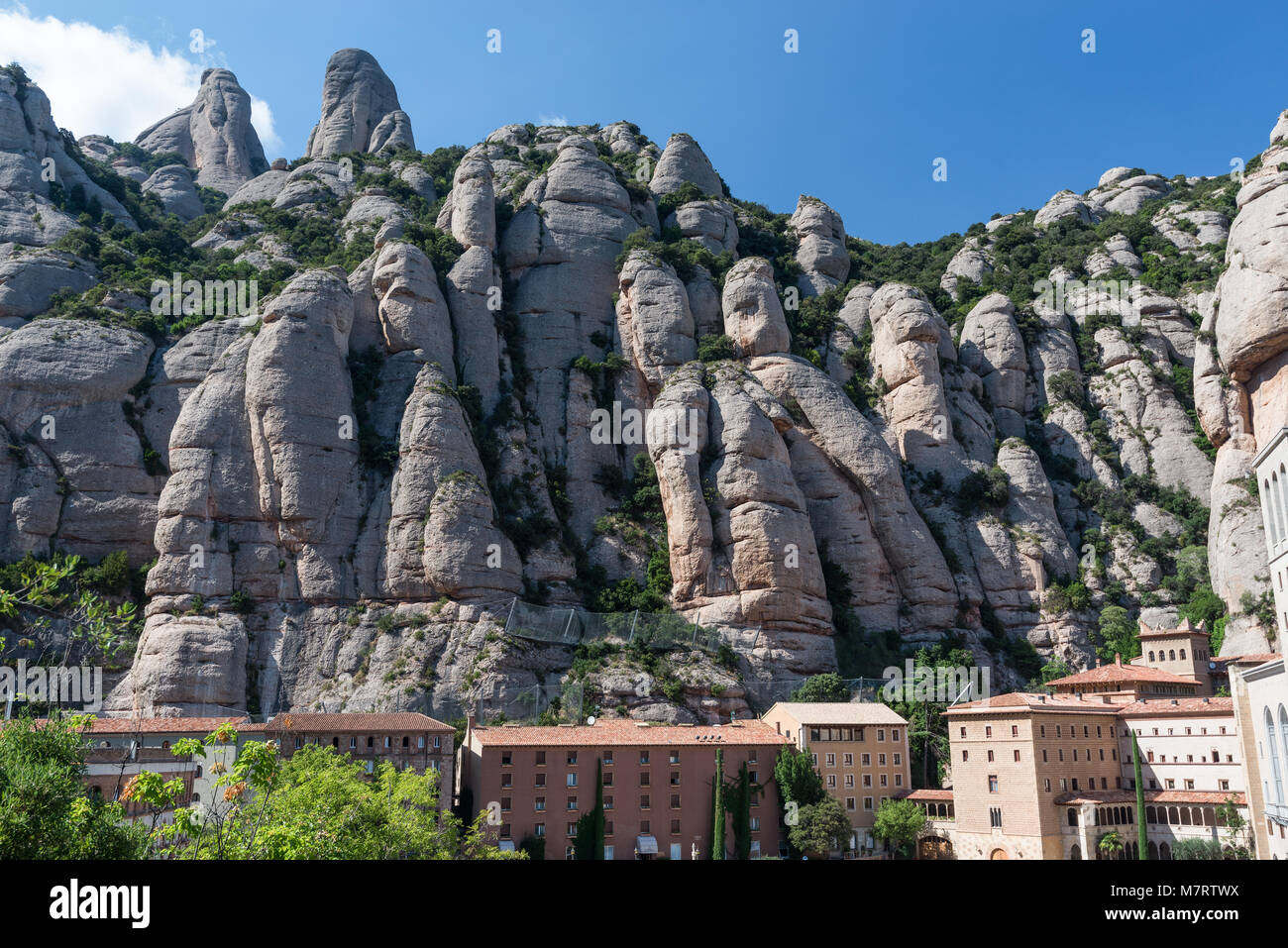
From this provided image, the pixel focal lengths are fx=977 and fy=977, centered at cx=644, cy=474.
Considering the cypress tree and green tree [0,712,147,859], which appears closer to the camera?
green tree [0,712,147,859]

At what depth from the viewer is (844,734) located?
57.8 meters

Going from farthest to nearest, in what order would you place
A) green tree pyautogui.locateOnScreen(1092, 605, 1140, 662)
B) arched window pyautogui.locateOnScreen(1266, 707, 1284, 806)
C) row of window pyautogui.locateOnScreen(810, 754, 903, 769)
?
1. green tree pyautogui.locateOnScreen(1092, 605, 1140, 662)
2. row of window pyautogui.locateOnScreen(810, 754, 903, 769)
3. arched window pyautogui.locateOnScreen(1266, 707, 1284, 806)

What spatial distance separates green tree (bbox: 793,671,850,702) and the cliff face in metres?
2.81

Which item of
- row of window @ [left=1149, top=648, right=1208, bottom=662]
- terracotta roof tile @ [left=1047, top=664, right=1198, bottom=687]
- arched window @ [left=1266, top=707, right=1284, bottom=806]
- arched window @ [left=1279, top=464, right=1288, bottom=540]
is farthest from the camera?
row of window @ [left=1149, top=648, right=1208, bottom=662]

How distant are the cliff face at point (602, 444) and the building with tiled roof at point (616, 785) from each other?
20.9 feet

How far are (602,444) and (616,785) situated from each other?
106 feet

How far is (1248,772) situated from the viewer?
1758 inches

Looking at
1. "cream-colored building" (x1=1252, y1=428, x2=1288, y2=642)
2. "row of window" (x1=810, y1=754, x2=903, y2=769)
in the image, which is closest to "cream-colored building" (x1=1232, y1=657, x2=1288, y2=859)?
"cream-colored building" (x1=1252, y1=428, x2=1288, y2=642)

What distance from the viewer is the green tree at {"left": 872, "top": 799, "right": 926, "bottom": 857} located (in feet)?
174

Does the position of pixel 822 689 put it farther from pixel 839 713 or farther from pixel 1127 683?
pixel 1127 683

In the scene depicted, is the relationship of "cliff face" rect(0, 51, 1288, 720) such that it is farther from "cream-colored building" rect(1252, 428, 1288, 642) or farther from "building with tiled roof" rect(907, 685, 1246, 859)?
"cream-colored building" rect(1252, 428, 1288, 642)

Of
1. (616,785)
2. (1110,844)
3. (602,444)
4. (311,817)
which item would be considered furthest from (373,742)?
(1110,844)

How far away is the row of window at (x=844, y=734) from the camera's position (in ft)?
187

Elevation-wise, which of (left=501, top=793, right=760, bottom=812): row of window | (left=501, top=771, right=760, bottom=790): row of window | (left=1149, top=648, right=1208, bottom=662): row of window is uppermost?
(left=1149, top=648, right=1208, bottom=662): row of window
